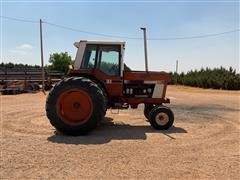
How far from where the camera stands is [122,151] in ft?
26.5

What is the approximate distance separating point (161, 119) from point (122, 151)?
3.30 m

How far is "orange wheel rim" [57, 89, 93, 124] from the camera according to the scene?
10344mm

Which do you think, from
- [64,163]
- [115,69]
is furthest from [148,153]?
[115,69]

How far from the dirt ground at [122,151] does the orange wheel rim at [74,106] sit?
536 mm

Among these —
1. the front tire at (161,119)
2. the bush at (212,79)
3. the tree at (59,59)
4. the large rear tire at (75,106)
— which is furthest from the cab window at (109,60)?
the tree at (59,59)

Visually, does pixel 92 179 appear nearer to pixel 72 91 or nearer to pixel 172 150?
pixel 172 150

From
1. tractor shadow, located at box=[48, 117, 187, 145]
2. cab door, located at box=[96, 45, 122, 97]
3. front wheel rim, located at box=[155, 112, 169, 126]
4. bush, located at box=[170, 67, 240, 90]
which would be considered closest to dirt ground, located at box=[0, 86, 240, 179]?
tractor shadow, located at box=[48, 117, 187, 145]

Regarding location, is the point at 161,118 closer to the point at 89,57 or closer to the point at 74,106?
the point at 74,106

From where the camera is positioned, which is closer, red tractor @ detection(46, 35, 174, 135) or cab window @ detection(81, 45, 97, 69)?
red tractor @ detection(46, 35, 174, 135)

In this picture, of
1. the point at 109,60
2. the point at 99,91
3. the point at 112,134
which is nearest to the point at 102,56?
the point at 109,60

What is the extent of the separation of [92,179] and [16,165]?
1579mm

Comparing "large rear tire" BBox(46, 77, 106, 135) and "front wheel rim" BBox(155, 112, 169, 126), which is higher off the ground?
"large rear tire" BBox(46, 77, 106, 135)

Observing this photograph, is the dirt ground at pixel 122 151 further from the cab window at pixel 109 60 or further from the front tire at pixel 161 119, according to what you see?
the cab window at pixel 109 60

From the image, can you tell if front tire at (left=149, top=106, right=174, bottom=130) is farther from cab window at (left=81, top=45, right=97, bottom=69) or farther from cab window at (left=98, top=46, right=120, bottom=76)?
cab window at (left=81, top=45, right=97, bottom=69)
